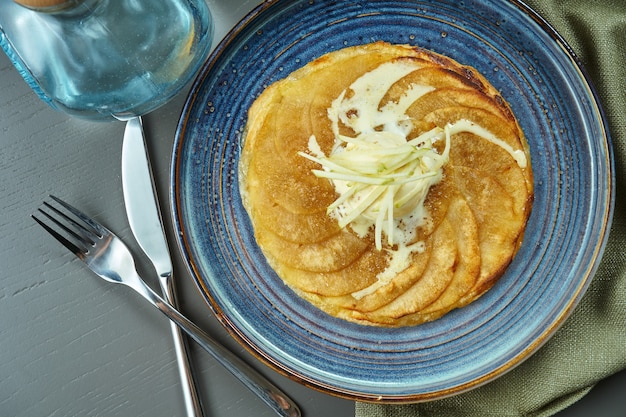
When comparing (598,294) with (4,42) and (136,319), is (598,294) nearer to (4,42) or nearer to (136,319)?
(136,319)

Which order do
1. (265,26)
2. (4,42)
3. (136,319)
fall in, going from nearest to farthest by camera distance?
(4,42)
(265,26)
(136,319)

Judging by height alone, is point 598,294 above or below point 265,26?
below

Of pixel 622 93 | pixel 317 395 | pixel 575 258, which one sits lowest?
pixel 317 395

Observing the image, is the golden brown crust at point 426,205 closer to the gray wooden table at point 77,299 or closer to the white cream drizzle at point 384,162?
the white cream drizzle at point 384,162

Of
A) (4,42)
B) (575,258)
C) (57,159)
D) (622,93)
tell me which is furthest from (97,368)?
(622,93)

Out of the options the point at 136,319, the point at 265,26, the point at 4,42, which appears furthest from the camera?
the point at 136,319

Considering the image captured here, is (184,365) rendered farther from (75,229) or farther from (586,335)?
(586,335)

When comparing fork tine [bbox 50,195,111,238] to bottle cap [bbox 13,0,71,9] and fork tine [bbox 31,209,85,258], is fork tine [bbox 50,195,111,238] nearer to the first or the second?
fork tine [bbox 31,209,85,258]

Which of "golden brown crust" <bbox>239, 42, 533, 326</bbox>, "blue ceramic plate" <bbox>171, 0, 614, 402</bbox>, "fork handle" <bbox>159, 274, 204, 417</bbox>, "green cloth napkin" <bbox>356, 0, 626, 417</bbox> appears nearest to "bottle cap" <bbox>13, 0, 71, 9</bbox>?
"blue ceramic plate" <bbox>171, 0, 614, 402</bbox>
